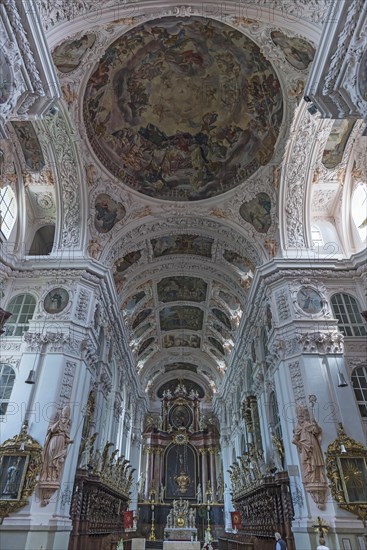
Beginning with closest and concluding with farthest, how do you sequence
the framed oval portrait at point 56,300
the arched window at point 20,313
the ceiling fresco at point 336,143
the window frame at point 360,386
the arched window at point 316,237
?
the window frame at point 360,386, the arched window at point 20,313, the framed oval portrait at point 56,300, the ceiling fresco at point 336,143, the arched window at point 316,237

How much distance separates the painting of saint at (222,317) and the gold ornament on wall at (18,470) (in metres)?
16.3

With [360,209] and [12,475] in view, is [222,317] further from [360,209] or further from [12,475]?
[12,475]

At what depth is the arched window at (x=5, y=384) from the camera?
14.0 metres

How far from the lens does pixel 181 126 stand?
18312 mm

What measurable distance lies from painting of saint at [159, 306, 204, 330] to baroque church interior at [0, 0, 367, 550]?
223 inches

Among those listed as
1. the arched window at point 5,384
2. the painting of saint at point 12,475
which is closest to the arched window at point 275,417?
the painting of saint at point 12,475

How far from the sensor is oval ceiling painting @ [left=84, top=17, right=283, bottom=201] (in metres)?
15.1

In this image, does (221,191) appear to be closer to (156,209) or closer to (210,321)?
(156,209)

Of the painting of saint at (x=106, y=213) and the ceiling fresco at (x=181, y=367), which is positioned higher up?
the ceiling fresco at (x=181, y=367)

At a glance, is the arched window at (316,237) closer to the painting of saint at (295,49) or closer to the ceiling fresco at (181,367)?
the painting of saint at (295,49)

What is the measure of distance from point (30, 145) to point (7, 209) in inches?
118

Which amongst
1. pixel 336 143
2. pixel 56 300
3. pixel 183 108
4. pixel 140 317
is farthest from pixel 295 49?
pixel 140 317

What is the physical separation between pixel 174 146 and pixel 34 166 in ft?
21.7

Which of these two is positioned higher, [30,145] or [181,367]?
[181,367]
